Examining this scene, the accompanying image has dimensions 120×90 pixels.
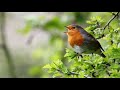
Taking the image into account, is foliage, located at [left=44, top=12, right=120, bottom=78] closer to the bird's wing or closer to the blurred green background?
the bird's wing

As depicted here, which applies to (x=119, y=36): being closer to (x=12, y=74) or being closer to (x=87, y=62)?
(x=87, y=62)

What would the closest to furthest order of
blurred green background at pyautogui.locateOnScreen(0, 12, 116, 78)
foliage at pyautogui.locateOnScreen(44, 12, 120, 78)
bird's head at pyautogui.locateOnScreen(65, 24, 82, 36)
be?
foliage at pyautogui.locateOnScreen(44, 12, 120, 78)
bird's head at pyautogui.locateOnScreen(65, 24, 82, 36)
blurred green background at pyautogui.locateOnScreen(0, 12, 116, 78)

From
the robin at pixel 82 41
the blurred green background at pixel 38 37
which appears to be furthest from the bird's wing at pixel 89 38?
Answer: the blurred green background at pixel 38 37

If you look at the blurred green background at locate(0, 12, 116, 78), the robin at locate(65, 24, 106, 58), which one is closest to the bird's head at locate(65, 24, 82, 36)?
the robin at locate(65, 24, 106, 58)

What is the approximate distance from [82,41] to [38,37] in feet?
6.66

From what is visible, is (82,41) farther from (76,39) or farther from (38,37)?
(38,37)

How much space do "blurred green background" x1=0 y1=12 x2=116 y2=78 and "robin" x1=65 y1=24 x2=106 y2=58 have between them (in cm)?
20

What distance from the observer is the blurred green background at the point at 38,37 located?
290 centimetres

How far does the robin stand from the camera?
71.9 inches

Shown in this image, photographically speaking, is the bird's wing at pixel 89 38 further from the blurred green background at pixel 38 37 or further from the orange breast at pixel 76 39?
the blurred green background at pixel 38 37

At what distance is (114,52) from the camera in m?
1.73
